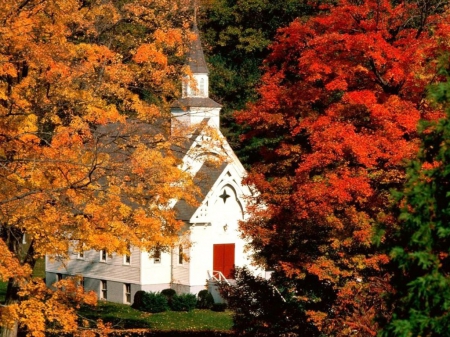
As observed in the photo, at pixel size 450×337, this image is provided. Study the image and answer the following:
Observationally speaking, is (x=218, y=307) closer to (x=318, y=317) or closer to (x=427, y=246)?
(x=318, y=317)

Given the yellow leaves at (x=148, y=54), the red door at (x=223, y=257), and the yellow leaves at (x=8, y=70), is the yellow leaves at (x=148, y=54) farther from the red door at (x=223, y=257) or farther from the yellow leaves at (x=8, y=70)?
the red door at (x=223, y=257)

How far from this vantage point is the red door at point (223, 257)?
1781 inches

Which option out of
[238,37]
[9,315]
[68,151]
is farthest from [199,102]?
[9,315]

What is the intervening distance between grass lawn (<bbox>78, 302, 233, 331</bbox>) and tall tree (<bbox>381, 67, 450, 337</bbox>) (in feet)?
83.1

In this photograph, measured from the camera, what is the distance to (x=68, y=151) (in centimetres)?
1975

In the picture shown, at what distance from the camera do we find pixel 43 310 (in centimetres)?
2080

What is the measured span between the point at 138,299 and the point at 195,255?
3.53 m

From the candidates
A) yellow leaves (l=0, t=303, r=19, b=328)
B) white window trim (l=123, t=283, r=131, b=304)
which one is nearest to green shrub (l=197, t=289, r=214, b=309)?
white window trim (l=123, t=283, r=131, b=304)

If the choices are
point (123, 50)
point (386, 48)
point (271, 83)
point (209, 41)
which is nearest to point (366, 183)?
point (386, 48)

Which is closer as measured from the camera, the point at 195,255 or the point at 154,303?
the point at 154,303

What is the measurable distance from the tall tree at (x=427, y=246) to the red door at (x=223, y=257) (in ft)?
114

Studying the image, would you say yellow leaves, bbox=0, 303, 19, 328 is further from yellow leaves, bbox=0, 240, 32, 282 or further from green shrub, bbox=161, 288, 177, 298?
green shrub, bbox=161, 288, 177, 298

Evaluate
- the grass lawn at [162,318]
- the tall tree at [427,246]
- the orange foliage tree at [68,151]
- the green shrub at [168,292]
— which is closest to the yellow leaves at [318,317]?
the orange foliage tree at [68,151]

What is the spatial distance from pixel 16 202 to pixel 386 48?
11.7 meters
